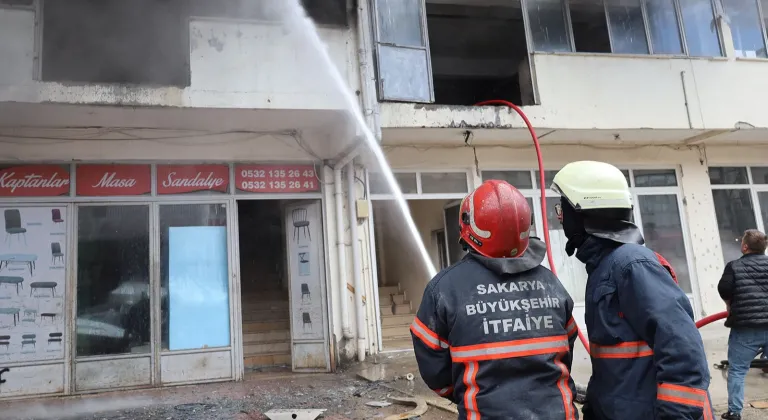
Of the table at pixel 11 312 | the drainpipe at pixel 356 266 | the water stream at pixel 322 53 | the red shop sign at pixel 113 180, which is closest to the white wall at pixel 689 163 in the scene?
the drainpipe at pixel 356 266

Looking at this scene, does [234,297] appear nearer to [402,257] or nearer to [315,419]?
[315,419]

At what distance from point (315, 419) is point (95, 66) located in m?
5.28

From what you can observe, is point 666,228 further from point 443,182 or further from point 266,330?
point 266,330

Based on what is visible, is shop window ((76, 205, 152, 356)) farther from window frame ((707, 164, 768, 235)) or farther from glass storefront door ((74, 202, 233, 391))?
window frame ((707, 164, 768, 235))

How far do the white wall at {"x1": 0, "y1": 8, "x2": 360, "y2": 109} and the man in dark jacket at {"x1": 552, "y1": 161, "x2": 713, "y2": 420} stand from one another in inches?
203

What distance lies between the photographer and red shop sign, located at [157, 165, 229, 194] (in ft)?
24.4


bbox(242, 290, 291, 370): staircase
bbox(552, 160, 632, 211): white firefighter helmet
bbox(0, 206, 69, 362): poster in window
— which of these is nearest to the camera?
bbox(552, 160, 632, 211): white firefighter helmet

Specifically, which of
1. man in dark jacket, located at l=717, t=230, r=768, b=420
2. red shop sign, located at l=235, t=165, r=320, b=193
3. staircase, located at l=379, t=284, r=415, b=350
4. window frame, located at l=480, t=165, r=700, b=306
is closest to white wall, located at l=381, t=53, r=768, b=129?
window frame, located at l=480, t=165, r=700, b=306

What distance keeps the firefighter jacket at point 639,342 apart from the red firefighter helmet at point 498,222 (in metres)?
0.35

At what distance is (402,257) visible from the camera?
12109 millimetres

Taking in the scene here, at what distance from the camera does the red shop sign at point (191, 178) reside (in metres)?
7.44

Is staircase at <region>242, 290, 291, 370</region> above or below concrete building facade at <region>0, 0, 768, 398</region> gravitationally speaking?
below

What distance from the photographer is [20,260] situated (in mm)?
6867

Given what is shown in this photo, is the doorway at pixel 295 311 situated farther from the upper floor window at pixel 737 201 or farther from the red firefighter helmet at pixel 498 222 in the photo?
the upper floor window at pixel 737 201
